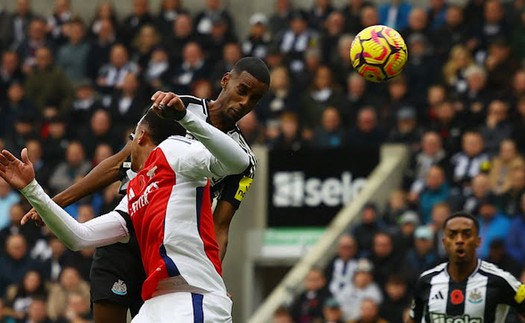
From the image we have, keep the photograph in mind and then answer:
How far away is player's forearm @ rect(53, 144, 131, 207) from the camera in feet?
28.7

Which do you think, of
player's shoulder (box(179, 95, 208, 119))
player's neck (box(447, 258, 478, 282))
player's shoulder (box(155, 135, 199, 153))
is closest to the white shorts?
player's shoulder (box(155, 135, 199, 153))

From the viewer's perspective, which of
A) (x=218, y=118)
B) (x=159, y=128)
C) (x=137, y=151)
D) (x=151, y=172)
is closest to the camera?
(x=151, y=172)

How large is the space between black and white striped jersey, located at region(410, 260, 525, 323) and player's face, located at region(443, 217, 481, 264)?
6.6 inches

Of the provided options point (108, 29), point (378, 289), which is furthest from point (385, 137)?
→ point (108, 29)

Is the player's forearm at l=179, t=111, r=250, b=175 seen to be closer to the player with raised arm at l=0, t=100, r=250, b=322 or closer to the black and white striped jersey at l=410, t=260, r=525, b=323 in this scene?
the player with raised arm at l=0, t=100, r=250, b=322

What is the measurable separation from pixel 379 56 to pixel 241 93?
1.41 m

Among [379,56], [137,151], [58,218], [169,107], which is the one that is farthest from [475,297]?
[169,107]


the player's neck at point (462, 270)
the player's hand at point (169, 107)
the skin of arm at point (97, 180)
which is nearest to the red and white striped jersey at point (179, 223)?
the player's hand at point (169, 107)

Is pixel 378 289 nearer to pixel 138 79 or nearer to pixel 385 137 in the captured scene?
pixel 385 137

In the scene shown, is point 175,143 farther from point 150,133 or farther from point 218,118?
point 218,118

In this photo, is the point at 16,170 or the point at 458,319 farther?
the point at 458,319

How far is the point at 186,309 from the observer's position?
291 inches

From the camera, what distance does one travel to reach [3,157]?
7.29 meters

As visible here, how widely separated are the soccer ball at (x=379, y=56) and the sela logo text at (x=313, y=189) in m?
7.55
